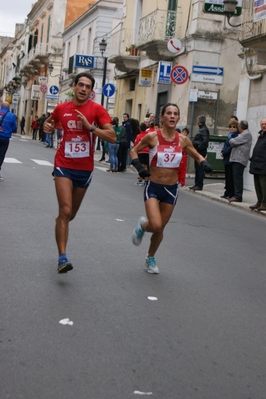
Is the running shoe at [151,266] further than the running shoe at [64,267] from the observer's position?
Yes

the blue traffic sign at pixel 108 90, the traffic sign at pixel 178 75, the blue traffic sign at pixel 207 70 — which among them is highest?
the blue traffic sign at pixel 207 70

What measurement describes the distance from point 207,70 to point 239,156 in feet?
33.8

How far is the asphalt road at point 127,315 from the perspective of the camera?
14.5ft

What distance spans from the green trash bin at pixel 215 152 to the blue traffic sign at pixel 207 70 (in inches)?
149

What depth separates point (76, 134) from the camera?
737 cm

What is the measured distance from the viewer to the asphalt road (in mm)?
4410

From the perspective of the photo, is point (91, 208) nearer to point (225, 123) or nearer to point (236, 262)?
point (236, 262)

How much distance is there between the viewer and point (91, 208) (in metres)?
13.2

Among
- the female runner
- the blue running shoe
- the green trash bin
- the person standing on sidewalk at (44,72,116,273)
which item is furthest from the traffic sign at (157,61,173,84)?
the blue running shoe

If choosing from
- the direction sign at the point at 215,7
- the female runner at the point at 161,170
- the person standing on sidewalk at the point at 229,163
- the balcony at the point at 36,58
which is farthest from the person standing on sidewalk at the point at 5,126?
the balcony at the point at 36,58

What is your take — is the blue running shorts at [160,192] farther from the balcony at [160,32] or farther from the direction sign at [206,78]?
the balcony at [160,32]

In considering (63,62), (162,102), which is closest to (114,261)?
(162,102)

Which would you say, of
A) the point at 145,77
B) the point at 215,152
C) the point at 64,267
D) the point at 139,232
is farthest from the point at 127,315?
the point at 145,77

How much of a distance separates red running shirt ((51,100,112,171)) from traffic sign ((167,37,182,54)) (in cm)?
2025
